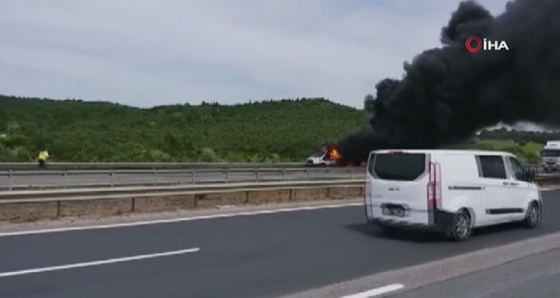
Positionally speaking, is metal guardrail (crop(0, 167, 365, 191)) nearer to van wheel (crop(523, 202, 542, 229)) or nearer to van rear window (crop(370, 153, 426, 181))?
Result: van rear window (crop(370, 153, 426, 181))

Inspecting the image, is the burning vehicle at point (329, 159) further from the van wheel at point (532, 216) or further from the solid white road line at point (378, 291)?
the solid white road line at point (378, 291)

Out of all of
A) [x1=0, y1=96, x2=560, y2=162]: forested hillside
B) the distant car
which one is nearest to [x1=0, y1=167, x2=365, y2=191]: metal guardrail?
the distant car

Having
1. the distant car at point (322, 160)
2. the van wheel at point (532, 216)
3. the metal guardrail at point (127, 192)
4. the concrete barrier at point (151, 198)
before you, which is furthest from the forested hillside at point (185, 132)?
the van wheel at point (532, 216)

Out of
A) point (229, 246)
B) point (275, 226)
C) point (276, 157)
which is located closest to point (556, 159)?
point (276, 157)

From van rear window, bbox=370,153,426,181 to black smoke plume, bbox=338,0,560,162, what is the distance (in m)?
24.9

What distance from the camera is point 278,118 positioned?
93.8 m

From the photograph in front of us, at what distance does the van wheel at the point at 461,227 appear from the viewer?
13.6m

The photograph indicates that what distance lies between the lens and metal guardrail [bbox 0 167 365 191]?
2231 cm

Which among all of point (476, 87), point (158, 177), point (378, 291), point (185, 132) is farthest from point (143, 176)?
point (185, 132)

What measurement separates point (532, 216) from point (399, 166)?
14.5 feet

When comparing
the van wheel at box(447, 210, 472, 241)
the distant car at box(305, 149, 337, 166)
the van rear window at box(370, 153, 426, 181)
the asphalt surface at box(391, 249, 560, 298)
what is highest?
the distant car at box(305, 149, 337, 166)

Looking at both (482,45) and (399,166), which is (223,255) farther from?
(482,45)

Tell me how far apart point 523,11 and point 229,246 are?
32423 millimetres

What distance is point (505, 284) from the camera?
29.6 ft
